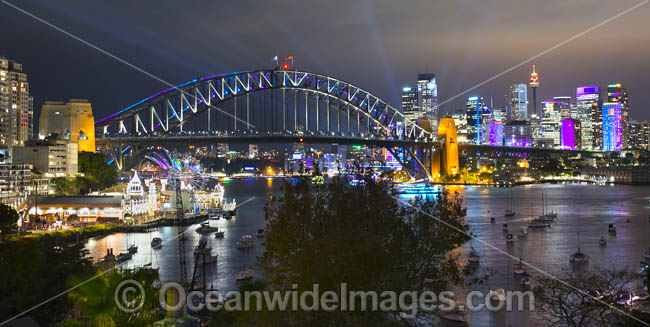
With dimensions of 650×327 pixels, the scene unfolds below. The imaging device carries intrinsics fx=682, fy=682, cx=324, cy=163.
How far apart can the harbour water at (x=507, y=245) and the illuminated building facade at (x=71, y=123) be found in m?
14.5

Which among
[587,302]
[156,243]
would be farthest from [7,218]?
[587,302]

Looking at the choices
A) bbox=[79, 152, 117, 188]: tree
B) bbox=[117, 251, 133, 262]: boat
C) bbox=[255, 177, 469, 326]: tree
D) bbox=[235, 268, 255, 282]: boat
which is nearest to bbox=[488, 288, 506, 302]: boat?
bbox=[255, 177, 469, 326]: tree

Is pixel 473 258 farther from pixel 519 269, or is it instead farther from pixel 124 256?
pixel 124 256

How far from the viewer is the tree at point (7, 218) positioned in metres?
29.6

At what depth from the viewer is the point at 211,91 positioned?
62.9 m

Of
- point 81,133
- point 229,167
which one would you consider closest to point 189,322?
point 81,133

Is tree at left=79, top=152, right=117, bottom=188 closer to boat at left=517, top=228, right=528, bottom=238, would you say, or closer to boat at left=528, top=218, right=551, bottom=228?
boat at left=528, top=218, right=551, bottom=228

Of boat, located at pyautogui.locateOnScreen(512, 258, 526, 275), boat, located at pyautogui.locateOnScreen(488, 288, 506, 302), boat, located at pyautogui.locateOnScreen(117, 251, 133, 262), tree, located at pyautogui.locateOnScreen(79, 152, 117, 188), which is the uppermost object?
tree, located at pyautogui.locateOnScreen(79, 152, 117, 188)

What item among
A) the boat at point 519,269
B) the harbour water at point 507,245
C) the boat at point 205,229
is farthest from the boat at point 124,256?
the boat at point 519,269

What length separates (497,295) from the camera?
755 inches

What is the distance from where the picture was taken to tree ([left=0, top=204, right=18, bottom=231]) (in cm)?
2958

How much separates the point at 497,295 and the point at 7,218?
2190 centimetres

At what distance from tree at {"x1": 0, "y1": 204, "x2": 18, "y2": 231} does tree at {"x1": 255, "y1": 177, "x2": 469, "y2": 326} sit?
2030cm

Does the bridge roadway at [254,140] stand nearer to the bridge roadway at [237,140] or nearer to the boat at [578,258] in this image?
the bridge roadway at [237,140]
